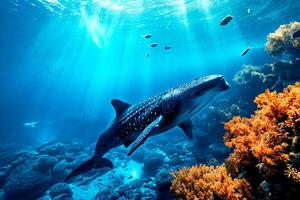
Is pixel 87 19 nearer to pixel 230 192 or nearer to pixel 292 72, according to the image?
pixel 292 72

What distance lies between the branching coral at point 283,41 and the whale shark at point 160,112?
10583mm

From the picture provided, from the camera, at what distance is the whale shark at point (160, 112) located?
3508 mm

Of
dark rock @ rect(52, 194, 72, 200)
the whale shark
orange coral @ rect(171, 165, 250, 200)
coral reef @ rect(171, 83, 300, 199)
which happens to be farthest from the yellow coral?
dark rock @ rect(52, 194, 72, 200)

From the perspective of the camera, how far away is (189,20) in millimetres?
33875

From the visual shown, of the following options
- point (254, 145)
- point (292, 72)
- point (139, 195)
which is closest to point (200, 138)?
point (292, 72)

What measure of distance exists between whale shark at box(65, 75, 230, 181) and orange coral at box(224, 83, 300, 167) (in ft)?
3.33

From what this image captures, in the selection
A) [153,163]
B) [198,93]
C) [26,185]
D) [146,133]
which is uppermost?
[26,185]

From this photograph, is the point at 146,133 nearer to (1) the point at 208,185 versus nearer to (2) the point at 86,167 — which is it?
(1) the point at 208,185

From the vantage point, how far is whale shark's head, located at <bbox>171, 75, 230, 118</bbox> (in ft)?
11.3

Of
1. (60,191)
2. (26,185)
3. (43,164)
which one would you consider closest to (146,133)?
(60,191)

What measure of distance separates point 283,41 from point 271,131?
10976 mm

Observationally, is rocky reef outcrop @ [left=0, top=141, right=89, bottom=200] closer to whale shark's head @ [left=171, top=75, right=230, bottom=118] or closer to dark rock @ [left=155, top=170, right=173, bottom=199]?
dark rock @ [left=155, top=170, right=173, bottom=199]

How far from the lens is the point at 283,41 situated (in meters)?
12.5

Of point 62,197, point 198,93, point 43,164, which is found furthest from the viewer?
point 43,164
